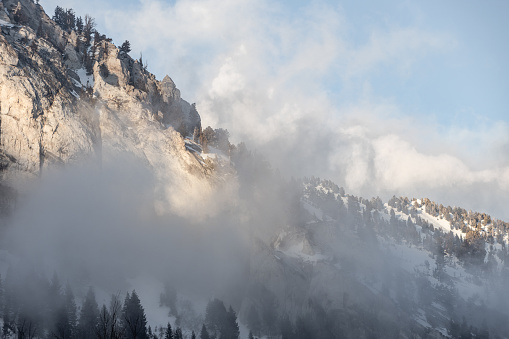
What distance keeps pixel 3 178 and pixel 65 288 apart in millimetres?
22853

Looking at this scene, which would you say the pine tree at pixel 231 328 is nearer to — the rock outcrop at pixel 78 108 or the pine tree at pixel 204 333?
the pine tree at pixel 204 333

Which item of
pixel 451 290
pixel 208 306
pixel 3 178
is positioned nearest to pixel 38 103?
pixel 3 178

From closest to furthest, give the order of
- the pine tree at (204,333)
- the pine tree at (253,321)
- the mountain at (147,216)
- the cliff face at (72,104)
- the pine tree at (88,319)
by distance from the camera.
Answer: the pine tree at (88,319) → the pine tree at (204,333) → the mountain at (147,216) → the cliff face at (72,104) → the pine tree at (253,321)

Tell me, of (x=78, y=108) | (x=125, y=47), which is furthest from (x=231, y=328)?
(x=125, y=47)

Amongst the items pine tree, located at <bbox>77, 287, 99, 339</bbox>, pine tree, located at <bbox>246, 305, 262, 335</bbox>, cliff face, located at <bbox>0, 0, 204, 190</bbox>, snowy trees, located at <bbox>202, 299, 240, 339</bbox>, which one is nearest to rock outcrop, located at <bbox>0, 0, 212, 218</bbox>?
cliff face, located at <bbox>0, 0, 204, 190</bbox>

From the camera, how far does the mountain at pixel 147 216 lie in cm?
7269

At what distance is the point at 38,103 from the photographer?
75438 mm

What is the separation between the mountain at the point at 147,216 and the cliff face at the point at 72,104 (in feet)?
1.00

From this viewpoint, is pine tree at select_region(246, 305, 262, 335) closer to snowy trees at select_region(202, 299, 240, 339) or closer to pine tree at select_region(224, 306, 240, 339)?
snowy trees at select_region(202, 299, 240, 339)

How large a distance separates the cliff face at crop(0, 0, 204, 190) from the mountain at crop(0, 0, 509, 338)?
0.30 m

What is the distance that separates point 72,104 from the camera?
8231 cm

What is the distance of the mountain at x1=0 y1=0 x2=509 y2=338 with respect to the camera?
72688 millimetres


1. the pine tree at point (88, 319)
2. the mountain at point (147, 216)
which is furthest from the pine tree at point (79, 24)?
the pine tree at point (88, 319)

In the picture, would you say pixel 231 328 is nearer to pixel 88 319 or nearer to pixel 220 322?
pixel 220 322
